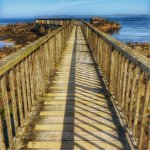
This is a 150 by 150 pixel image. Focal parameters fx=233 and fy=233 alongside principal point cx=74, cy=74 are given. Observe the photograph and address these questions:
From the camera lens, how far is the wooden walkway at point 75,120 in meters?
3.42

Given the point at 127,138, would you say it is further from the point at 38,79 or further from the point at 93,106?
the point at 38,79

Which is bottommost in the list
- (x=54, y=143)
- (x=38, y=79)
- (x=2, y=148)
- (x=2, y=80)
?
(x=54, y=143)

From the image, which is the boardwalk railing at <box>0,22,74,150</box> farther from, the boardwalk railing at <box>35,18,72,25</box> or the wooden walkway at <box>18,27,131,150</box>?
the boardwalk railing at <box>35,18,72,25</box>

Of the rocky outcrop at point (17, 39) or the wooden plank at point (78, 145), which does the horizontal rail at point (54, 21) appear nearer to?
the rocky outcrop at point (17, 39)

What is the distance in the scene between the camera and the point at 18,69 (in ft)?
10.4

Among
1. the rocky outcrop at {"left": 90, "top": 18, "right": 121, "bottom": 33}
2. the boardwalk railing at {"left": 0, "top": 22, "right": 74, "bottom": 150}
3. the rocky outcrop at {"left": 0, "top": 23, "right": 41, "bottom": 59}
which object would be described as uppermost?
the rocky outcrop at {"left": 90, "top": 18, "right": 121, "bottom": 33}

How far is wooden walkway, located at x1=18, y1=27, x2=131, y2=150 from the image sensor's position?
342cm

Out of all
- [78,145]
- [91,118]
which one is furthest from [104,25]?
[78,145]

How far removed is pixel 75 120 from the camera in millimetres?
4109

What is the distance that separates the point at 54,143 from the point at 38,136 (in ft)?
1.06

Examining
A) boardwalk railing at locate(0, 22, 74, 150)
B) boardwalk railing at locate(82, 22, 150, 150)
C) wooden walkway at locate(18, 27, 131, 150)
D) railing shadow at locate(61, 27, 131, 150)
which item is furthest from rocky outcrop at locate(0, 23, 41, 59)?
boardwalk railing at locate(82, 22, 150, 150)

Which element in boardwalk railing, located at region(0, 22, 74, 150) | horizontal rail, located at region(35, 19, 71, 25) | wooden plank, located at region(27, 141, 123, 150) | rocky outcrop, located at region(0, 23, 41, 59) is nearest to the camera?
boardwalk railing, located at region(0, 22, 74, 150)

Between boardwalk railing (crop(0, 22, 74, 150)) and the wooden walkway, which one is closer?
boardwalk railing (crop(0, 22, 74, 150))

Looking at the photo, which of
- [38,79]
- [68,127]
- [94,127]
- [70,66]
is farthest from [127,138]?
[70,66]
